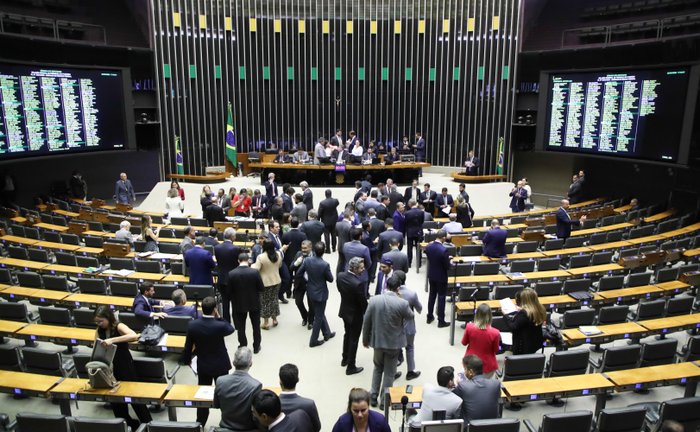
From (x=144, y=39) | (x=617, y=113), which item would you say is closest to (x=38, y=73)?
(x=144, y=39)

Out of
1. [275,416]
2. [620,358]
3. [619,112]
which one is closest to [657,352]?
[620,358]

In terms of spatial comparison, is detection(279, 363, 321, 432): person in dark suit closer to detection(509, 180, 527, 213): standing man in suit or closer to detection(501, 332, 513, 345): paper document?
detection(501, 332, 513, 345): paper document

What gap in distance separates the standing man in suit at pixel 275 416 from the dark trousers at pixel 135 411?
2102mm

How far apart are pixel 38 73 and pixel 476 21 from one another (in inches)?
578

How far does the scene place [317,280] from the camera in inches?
276

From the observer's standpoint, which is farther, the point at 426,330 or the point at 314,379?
the point at 426,330

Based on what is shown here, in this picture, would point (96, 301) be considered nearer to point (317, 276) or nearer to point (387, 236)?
point (317, 276)

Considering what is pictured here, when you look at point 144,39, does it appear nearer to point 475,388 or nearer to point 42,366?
point 42,366

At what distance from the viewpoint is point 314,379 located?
6.46 m

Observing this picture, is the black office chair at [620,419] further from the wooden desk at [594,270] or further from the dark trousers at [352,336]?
the wooden desk at [594,270]

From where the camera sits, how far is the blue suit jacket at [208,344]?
5.03 metres

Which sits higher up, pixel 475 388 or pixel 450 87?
pixel 450 87

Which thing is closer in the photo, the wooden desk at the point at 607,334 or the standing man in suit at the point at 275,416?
the standing man in suit at the point at 275,416

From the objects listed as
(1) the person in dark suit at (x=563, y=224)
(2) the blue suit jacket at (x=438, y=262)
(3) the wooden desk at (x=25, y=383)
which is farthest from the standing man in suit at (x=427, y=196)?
(3) the wooden desk at (x=25, y=383)
